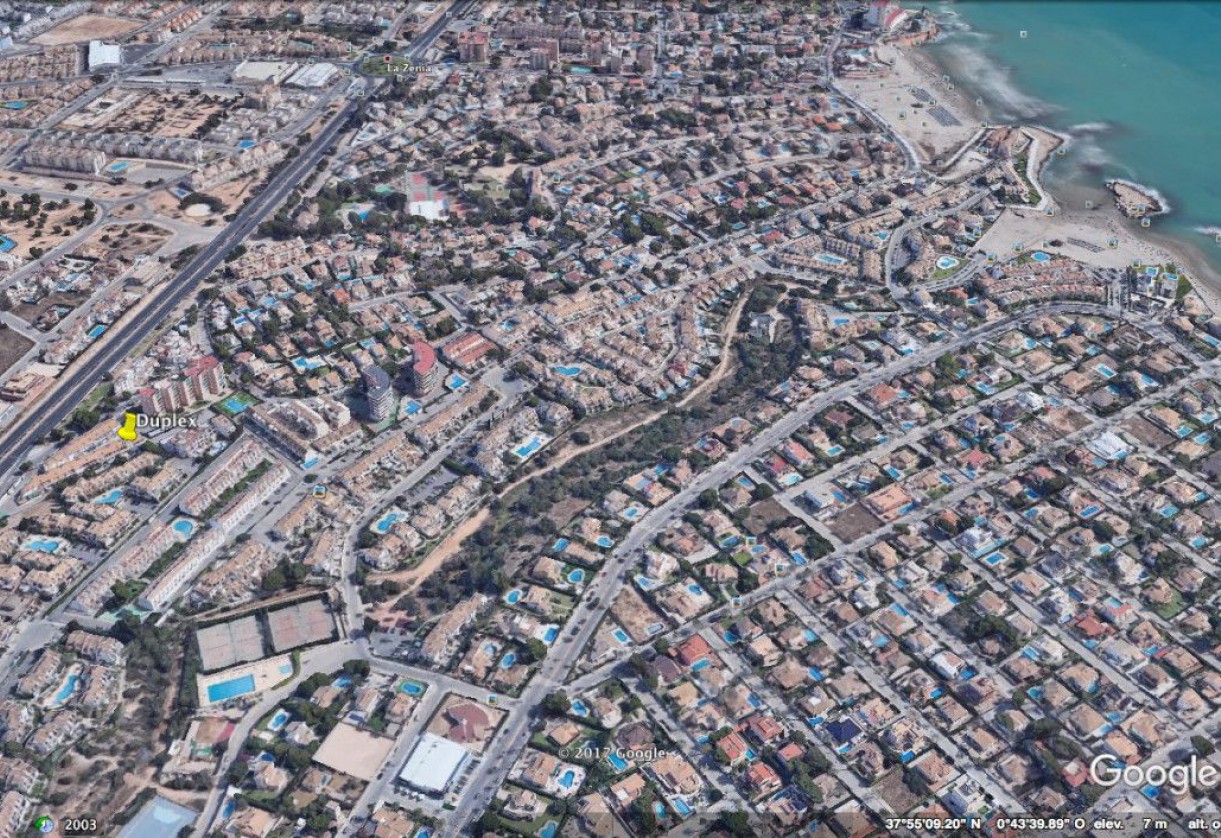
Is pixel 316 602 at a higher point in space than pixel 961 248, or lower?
lower

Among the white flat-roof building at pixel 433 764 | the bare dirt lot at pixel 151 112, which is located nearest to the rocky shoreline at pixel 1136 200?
the white flat-roof building at pixel 433 764

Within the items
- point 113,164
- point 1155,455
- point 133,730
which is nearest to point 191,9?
point 113,164

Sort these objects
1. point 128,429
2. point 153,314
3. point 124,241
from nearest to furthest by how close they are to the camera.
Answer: point 128,429, point 153,314, point 124,241

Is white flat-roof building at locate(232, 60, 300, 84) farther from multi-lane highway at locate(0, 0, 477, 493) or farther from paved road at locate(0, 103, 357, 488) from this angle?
paved road at locate(0, 103, 357, 488)

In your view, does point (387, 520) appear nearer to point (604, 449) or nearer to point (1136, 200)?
point (604, 449)

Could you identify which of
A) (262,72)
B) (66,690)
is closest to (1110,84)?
(262,72)

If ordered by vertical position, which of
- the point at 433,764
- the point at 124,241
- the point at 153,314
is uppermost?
the point at 433,764

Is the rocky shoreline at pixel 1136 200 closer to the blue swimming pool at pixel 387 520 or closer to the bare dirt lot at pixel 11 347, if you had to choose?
the blue swimming pool at pixel 387 520

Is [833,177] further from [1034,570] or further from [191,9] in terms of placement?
[191,9]
